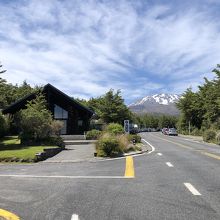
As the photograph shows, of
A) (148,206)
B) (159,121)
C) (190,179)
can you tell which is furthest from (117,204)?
(159,121)

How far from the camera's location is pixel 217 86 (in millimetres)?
60656

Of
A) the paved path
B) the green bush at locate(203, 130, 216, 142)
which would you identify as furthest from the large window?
the paved path

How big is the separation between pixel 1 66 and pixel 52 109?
23.4m

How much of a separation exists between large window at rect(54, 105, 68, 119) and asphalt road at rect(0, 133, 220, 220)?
41435 mm

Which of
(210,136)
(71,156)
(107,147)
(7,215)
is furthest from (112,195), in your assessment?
(210,136)

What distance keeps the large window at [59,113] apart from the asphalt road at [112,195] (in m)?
41.4

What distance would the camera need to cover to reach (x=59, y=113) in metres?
58.7

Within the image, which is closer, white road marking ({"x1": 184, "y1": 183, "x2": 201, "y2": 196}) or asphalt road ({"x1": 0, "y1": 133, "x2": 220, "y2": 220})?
asphalt road ({"x1": 0, "y1": 133, "x2": 220, "y2": 220})

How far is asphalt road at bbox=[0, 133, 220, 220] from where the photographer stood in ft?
30.0

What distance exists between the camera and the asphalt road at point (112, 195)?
9.13 m

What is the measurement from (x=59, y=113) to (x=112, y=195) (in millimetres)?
47709

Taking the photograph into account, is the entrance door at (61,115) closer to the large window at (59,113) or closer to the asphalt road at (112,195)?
the large window at (59,113)

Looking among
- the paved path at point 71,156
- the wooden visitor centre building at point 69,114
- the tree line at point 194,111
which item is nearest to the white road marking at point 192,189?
the paved path at point 71,156

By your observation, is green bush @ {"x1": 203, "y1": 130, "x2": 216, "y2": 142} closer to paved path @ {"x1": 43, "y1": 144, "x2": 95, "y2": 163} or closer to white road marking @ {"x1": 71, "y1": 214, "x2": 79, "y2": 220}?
paved path @ {"x1": 43, "y1": 144, "x2": 95, "y2": 163}
